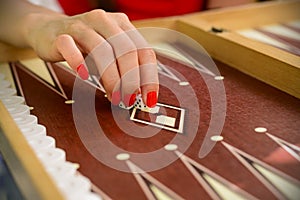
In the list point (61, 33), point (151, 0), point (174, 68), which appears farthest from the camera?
point (151, 0)

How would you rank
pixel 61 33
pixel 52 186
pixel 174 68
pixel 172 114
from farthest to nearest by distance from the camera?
pixel 174 68 < pixel 61 33 < pixel 172 114 < pixel 52 186

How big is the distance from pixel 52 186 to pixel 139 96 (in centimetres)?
32

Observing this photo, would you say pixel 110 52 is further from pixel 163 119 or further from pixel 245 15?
pixel 245 15

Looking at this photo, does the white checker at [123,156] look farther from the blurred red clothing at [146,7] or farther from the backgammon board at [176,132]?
the blurred red clothing at [146,7]

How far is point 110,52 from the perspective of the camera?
2.65 feet

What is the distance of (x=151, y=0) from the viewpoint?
1.67m

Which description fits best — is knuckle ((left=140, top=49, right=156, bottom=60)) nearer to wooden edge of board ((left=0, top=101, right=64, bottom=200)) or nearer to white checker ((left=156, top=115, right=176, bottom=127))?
white checker ((left=156, top=115, right=176, bottom=127))

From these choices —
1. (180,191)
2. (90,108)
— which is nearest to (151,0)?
(90,108)

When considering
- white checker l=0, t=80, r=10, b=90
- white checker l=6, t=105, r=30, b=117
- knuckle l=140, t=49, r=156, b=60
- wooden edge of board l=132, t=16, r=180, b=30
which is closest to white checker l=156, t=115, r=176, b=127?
knuckle l=140, t=49, r=156, b=60

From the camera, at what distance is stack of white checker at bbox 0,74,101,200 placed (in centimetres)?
53

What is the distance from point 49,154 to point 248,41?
0.58 metres

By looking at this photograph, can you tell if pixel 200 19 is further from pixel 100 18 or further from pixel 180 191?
pixel 180 191

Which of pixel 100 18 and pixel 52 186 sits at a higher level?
pixel 100 18

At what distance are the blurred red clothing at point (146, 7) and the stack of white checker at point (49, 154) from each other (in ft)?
2.95
